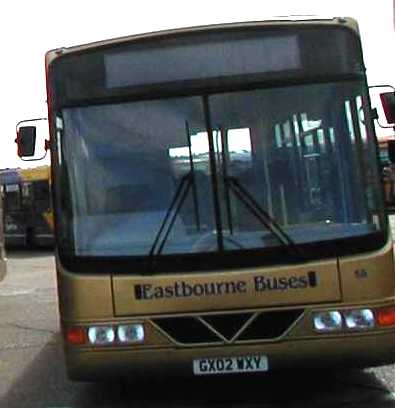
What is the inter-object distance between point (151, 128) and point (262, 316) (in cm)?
147

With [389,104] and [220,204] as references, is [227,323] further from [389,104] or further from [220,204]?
[389,104]

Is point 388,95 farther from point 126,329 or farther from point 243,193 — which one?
point 126,329

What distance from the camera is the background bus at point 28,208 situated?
25.4 m

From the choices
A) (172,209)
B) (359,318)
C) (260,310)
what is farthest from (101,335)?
(359,318)

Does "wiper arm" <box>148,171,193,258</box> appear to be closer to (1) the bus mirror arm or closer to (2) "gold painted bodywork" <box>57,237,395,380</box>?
(2) "gold painted bodywork" <box>57,237,395,380</box>

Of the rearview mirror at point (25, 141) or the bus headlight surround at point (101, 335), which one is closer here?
the bus headlight surround at point (101, 335)

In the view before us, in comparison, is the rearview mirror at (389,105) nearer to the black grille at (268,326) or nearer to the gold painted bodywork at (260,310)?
the gold painted bodywork at (260,310)

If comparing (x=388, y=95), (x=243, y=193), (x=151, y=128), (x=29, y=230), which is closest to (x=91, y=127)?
(x=151, y=128)

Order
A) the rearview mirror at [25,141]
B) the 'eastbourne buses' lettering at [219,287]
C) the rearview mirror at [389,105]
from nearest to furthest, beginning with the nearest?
the 'eastbourne buses' lettering at [219,287]
the rearview mirror at [389,105]
the rearview mirror at [25,141]

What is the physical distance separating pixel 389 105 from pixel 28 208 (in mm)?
20648

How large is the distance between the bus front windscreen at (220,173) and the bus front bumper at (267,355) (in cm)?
65

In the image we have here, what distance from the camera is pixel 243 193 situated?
5668 millimetres

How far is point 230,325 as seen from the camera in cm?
563


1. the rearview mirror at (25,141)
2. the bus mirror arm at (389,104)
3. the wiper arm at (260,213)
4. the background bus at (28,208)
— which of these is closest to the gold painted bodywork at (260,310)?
the wiper arm at (260,213)
